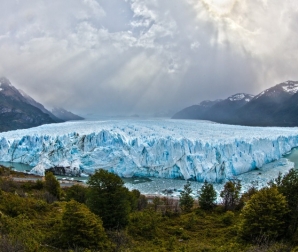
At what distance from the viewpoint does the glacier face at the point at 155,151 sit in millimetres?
33656

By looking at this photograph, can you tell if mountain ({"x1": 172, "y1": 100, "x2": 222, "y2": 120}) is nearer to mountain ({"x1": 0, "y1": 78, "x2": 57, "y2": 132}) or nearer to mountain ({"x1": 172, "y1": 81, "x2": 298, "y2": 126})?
mountain ({"x1": 172, "y1": 81, "x2": 298, "y2": 126})

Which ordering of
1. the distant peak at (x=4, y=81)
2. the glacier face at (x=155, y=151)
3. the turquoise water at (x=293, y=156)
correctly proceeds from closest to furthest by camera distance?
the glacier face at (x=155, y=151) < the turquoise water at (x=293, y=156) < the distant peak at (x=4, y=81)

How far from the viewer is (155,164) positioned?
35469 millimetres

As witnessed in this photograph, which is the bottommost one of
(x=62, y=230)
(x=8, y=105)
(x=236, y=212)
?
(x=236, y=212)

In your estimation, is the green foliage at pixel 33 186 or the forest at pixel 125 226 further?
the green foliage at pixel 33 186

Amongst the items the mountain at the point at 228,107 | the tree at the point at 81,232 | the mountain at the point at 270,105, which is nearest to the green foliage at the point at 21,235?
the tree at the point at 81,232

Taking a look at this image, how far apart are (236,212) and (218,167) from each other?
13339 mm

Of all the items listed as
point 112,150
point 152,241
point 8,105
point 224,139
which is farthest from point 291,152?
point 8,105

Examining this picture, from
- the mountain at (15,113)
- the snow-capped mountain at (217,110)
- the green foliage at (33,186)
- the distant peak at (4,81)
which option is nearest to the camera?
the green foliage at (33,186)

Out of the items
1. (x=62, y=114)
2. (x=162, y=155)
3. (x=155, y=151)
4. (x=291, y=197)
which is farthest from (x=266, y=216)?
(x=62, y=114)

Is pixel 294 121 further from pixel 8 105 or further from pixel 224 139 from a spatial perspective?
pixel 8 105

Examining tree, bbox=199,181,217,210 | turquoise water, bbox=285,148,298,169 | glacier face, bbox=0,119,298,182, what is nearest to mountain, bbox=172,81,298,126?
turquoise water, bbox=285,148,298,169

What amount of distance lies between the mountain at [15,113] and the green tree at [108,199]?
310 feet

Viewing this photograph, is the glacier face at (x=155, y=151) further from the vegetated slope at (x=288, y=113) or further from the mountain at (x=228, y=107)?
the mountain at (x=228, y=107)
